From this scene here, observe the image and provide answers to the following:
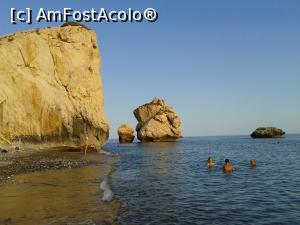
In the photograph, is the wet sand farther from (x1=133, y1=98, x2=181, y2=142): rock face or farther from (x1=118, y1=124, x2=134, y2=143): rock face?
(x1=118, y1=124, x2=134, y2=143): rock face

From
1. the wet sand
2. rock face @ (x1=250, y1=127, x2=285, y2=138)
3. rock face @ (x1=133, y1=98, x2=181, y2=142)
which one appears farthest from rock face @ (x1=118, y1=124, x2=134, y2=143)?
the wet sand

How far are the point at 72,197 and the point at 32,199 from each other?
1726mm

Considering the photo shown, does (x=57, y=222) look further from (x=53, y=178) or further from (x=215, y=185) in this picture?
(x=215, y=185)

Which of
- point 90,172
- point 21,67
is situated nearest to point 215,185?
point 90,172

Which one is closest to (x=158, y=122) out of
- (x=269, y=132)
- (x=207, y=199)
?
(x=269, y=132)

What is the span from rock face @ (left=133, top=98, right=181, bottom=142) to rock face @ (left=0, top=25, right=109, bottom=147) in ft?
182

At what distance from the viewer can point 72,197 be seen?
634 inches

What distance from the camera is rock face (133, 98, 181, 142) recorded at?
106 meters

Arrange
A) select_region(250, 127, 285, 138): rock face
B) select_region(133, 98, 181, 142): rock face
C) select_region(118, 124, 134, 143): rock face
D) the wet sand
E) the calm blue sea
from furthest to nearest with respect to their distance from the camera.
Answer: select_region(250, 127, 285, 138): rock face
select_region(118, 124, 134, 143): rock face
select_region(133, 98, 181, 142): rock face
the calm blue sea
the wet sand

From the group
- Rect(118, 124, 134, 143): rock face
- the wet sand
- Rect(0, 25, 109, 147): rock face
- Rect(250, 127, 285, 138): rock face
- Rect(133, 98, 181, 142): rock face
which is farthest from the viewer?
Rect(250, 127, 285, 138): rock face

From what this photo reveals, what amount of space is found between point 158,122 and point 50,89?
210ft

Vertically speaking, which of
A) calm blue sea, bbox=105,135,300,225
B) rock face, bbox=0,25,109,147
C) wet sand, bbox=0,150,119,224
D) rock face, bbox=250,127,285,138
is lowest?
calm blue sea, bbox=105,135,300,225

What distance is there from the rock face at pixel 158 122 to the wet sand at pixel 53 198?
3181 inches

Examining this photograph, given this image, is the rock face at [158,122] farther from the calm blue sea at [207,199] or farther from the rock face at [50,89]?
the calm blue sea at [207,199]
